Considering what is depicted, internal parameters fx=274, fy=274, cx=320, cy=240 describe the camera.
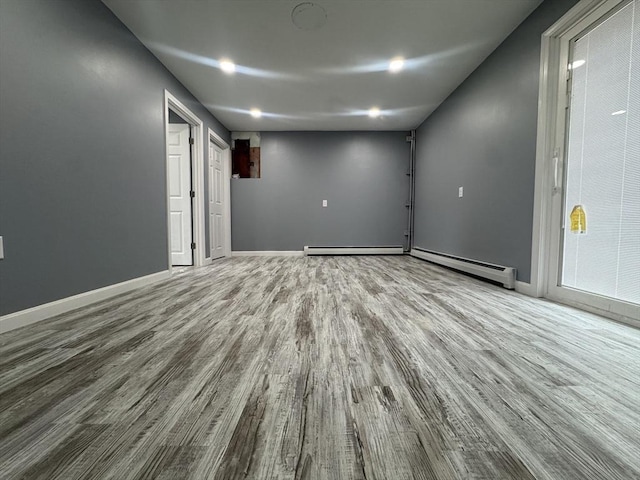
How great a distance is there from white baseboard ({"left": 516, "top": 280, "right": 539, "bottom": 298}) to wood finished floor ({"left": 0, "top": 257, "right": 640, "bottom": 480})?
0.51 meters

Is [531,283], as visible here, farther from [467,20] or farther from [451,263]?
[467,20]

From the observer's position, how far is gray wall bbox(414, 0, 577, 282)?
225cm

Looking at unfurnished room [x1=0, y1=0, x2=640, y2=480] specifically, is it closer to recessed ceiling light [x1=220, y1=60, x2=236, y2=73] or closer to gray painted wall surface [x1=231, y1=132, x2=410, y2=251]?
recessed ceiling light [x1=220, y1=60, x2=236, y2=73]

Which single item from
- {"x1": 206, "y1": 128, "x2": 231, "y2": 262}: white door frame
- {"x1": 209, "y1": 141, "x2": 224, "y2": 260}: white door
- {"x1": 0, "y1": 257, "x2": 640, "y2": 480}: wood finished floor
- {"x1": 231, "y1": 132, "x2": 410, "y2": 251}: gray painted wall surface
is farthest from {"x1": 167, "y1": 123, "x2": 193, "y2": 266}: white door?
{"x1": 0, "y1": 257, "x2": 640, "y2": 480}: wood finished floor

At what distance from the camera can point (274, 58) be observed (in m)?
2.87

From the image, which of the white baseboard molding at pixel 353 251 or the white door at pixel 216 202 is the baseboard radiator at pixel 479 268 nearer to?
the white baseboard molding at pixel 353 251

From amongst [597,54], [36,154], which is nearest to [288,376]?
[36,154]

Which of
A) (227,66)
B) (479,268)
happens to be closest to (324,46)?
(227,66)

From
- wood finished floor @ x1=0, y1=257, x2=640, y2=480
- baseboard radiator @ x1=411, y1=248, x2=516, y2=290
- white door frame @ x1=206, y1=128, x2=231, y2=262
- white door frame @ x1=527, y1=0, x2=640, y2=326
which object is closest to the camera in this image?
wood finished floor @ x1=0, y1=257, x2=640, y2=480

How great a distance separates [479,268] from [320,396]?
2567 millimetres

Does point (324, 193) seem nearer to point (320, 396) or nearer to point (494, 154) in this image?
point (494, 154)

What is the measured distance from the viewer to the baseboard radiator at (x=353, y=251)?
5.18m

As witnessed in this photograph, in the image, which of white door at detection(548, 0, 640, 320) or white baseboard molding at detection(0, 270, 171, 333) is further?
white door at detection(548, 0, 640, 320)

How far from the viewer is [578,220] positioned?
1.91 metres
